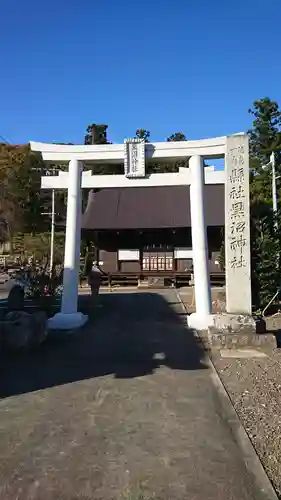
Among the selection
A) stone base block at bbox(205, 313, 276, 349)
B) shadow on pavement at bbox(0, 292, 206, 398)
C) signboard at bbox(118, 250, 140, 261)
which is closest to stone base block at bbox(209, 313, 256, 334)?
stone base block at bbox(205, 313, 276, 349)

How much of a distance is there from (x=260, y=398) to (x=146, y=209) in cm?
2228

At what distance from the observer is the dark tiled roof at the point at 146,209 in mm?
26344

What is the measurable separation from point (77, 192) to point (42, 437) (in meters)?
8.15

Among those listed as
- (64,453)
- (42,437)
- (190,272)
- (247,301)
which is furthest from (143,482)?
(190,272)

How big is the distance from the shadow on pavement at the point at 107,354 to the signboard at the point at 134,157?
3.94m

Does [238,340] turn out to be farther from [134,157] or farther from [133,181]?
[134,157]

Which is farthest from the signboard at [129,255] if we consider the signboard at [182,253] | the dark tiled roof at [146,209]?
the signboard at [182,253]

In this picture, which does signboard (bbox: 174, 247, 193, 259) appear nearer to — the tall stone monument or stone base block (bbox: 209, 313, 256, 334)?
the tall stone monument

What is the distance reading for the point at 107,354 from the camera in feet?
29.4

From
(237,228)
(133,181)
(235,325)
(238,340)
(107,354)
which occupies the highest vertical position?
(133,181)

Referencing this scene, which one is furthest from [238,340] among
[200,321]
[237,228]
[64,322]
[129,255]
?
[129,255]

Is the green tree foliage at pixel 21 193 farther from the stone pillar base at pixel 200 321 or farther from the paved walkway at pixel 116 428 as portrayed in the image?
the paved walkway at pixel 116 428

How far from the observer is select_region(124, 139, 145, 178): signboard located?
1184cm

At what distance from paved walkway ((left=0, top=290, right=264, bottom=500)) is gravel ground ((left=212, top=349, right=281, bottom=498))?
25cm
